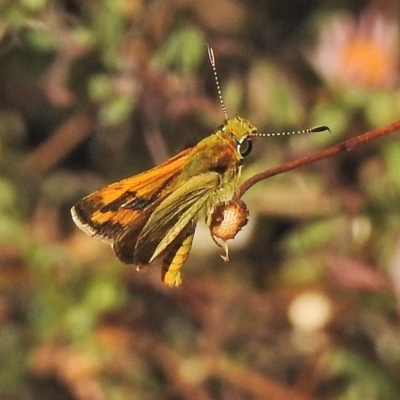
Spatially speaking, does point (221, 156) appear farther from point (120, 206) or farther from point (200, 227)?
point (200, 227)

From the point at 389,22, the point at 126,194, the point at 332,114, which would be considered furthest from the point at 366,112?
the point at 126,194

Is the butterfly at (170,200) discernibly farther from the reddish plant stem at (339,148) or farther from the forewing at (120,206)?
the reddish plant stem at (339,148)

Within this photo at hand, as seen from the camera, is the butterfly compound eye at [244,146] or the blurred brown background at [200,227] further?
the blurred brown background at [200,227]

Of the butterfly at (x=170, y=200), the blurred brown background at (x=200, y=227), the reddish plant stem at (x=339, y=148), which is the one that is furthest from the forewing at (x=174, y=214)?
the blurred brown background at (x=200, y=227)

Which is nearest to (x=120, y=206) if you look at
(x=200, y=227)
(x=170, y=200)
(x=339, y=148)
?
(x=170, y=200)

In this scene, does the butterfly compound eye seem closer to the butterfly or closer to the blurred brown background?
the butterfly

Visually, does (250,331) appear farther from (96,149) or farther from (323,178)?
(96,149)
